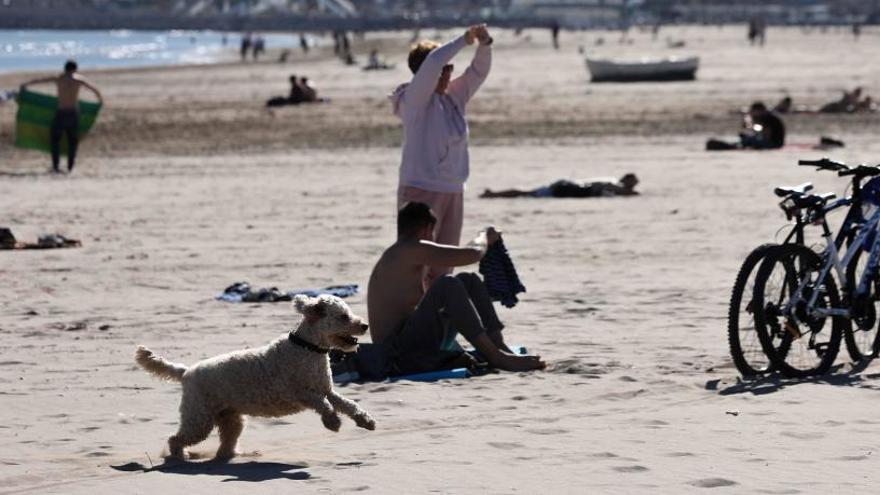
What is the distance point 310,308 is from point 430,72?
2.38 m

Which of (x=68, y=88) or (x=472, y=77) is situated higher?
(x=472, y=77)

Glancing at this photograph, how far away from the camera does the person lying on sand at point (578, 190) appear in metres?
17.3

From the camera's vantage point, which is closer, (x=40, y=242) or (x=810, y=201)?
(x=810, y=201)

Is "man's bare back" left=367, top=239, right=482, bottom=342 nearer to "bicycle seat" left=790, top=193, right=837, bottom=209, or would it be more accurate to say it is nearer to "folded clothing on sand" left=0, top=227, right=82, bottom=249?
"bicycle seat" left=790, top=193, right=837, bottom=209

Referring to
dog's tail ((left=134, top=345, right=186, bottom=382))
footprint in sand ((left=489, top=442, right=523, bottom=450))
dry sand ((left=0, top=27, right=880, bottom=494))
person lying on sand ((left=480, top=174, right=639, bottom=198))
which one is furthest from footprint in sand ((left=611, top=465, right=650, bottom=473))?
person lying on sand ((left=480, top=174, right=639, bottom=198))

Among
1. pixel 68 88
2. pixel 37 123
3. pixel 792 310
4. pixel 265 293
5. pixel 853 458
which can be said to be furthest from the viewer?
pixel 37 123

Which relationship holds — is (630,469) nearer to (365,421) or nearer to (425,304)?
(365,421)

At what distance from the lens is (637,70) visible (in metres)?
48.8

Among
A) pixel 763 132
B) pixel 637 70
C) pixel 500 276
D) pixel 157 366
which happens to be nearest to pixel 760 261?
pixel 500 276

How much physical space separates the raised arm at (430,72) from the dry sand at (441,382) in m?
1.45

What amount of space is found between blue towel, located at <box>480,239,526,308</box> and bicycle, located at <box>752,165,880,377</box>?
128 cm

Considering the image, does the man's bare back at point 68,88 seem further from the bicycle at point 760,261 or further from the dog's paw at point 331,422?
the dog's paw at point 331,422

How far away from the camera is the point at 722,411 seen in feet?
25.0

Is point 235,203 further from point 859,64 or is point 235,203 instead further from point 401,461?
point 859,64
